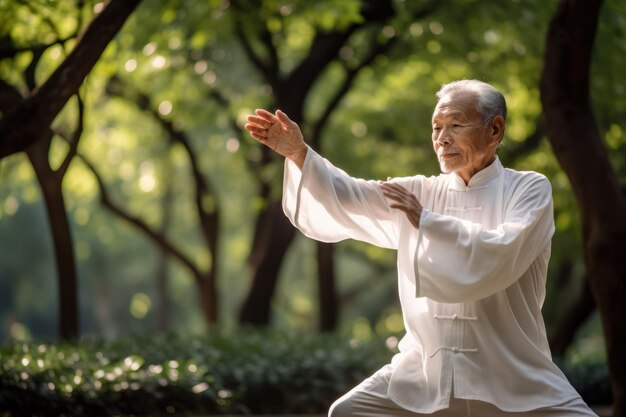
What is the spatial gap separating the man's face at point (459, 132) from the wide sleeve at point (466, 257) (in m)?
0.40

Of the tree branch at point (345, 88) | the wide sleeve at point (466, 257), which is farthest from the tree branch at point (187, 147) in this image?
the wide sleeve at point (466, 257)

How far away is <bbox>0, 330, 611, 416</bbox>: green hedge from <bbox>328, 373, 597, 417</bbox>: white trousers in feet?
12.2

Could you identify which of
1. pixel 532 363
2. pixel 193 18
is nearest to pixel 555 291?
pixel 193 18

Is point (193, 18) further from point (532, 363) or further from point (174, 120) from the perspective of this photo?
point (532, 363)

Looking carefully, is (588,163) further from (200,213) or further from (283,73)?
(200,213)

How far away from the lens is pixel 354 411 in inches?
195

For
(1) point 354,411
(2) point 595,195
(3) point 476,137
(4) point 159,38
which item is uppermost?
(4) point 159,38

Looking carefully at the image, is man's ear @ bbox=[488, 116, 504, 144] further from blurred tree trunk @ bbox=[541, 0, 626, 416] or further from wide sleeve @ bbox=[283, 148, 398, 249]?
blurred tree trunk @ bbox=[541, 0, 626, 416]

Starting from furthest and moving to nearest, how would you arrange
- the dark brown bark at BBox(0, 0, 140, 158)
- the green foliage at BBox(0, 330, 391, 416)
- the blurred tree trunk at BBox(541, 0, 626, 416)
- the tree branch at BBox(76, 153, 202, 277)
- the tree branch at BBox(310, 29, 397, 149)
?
the tree branch at BBox(76, 153, 202, 277) < the tree branch at BBox(310, 29, 397, 149) < the green foliage at BBox(0, 330, 391, 416) < the blurred tree trunk at BBox(541, 0, 626, 416) < the dark brown bark at BBox(0, 0, 140, 158)

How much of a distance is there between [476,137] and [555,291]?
14.9 m

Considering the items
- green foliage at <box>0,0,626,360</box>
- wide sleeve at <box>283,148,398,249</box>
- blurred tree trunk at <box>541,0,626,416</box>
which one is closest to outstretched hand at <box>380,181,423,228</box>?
wide sleeve at <box>283,148,398,249</box>

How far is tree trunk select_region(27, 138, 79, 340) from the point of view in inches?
434

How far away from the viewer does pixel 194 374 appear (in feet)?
30.1

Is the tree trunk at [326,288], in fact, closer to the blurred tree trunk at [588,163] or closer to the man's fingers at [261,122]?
the blurred tree trunk at [588,163]
